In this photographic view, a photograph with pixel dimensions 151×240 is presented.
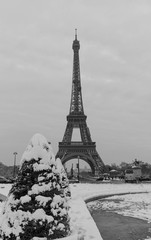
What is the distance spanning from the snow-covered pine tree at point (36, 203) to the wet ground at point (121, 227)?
4.11 metres

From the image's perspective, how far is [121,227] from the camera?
10.9 meters

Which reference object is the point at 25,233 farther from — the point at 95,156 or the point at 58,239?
the point at 95,156

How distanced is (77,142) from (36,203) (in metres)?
77.2

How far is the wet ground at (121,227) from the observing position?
9.46 meters

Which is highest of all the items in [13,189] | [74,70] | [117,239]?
[74,70]

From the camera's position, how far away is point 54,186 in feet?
20.0

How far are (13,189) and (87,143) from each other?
76148 millimetres

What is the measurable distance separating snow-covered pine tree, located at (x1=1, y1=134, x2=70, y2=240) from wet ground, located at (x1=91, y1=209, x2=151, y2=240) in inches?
162

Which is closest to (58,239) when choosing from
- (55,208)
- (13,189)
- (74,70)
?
(55,208)

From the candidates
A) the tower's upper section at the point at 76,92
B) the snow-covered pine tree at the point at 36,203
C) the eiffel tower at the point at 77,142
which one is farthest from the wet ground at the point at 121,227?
the tower's upper section at the point at 76,92

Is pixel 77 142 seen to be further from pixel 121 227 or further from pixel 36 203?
pixel 36 203

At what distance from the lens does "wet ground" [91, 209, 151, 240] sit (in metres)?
9.46

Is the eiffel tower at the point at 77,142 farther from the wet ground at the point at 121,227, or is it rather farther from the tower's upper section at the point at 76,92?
the wet ground at the point at 121,227

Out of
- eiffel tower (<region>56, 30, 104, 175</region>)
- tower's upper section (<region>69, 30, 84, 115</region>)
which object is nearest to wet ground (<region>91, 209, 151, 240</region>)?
eiffel tower (<region>56, 30, 104, 175</region>)
